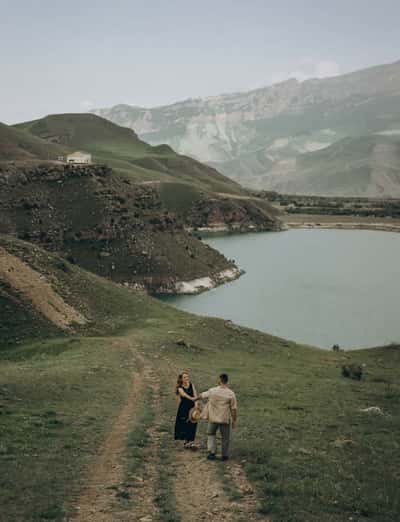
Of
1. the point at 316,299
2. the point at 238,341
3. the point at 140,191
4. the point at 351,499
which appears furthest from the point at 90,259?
the point at 351,499

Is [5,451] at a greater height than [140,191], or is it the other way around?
[140,191]

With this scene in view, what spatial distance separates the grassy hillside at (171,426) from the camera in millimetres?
14602

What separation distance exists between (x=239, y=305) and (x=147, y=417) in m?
68.9

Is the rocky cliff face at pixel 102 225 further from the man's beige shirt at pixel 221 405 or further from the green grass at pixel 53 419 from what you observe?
the man's beige shirt at pixel 221 405

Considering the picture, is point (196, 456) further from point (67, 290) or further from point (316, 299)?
point (316, 299)

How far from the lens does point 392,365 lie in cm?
4669

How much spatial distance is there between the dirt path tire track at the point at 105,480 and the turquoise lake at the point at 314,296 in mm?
50017

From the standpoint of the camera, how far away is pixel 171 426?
22.5 m

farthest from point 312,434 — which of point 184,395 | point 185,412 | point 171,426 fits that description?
point 184,395

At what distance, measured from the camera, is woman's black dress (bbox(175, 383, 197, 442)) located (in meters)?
19.3

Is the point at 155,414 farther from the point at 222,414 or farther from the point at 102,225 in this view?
the point at 102,225

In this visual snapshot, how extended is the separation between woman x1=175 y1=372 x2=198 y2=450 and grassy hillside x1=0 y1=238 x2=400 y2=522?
0.44 metres

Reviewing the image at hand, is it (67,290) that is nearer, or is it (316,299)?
(67,290)

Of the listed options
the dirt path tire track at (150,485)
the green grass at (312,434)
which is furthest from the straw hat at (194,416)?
the green grass at (312,434)
